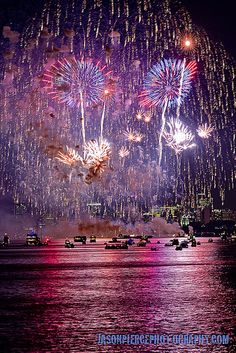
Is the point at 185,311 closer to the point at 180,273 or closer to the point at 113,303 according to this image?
the point at 113,303

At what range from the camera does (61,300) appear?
31.1 m

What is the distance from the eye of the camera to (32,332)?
21.0 metres

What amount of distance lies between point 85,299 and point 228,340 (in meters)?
13.7

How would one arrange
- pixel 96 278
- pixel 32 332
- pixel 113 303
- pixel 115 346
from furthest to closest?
pixel 96 278
pixel 113 303
pixel 32 332
pixel 115 346

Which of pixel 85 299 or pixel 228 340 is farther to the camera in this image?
pixel 85 299

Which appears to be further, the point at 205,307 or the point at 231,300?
the point at 231,300

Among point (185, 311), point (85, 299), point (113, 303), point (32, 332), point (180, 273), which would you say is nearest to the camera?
point (32, 332)

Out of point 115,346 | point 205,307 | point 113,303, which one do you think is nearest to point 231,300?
point 205,307

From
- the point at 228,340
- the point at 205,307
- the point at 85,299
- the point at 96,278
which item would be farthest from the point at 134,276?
the point at 228,340

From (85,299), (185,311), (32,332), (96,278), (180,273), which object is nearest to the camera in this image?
(32,332)

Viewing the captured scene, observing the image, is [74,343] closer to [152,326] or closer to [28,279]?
[152,326]

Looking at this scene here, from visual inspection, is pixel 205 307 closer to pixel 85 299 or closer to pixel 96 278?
pixel 85 299

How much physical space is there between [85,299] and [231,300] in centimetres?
781

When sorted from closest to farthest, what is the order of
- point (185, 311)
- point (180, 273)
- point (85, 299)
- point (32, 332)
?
point (32, 332) < point (185, 311) < point (85, 299) < point (180, 273)
